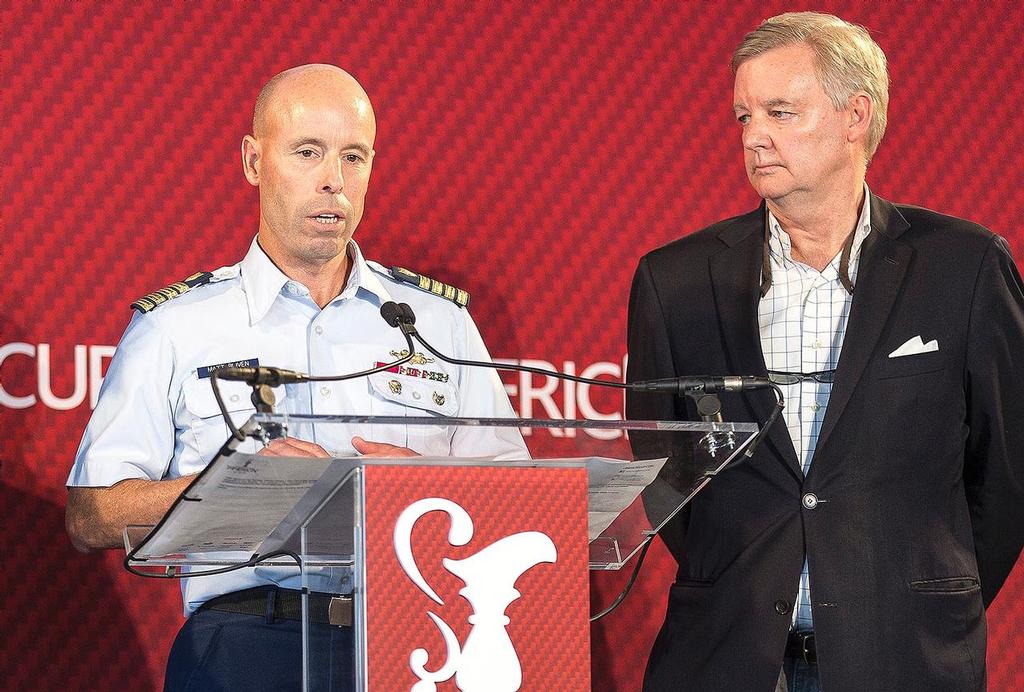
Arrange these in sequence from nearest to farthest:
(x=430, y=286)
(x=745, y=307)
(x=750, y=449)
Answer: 1. (x=750, y=449)
2. (x=745, y=307)
3. (x=430, y=286)

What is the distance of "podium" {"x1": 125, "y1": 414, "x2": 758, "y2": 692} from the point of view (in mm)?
1396

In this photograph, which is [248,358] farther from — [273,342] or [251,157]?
[251,157]

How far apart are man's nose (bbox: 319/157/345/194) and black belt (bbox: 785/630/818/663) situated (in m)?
1.16

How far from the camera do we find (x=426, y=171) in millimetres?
3045

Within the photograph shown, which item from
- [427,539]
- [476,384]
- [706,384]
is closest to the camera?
[427,539]

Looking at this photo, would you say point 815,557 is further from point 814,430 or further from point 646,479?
point 646,479

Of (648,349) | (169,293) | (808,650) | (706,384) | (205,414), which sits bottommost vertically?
(808,650)

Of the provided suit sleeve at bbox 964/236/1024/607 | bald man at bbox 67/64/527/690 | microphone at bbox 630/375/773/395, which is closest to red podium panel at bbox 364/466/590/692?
microphone at bbox 630/375/773/395

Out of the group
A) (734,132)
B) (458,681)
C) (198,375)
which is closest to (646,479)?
(458,681)

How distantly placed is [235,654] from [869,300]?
1201 millimetres

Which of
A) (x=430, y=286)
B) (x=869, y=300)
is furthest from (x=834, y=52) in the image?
(x=430, y=286)

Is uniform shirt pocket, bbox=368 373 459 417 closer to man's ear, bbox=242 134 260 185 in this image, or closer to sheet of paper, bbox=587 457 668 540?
man's ear, bbox=242 134 260 185

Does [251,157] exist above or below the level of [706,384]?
above

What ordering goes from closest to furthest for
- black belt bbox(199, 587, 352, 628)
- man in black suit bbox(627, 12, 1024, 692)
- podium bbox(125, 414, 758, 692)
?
podium bbox(125, 414, 758, 692)
black belt bbox(199, 587, 352, 628)
man in black suit bbox(627, 12, 1024, 692)
